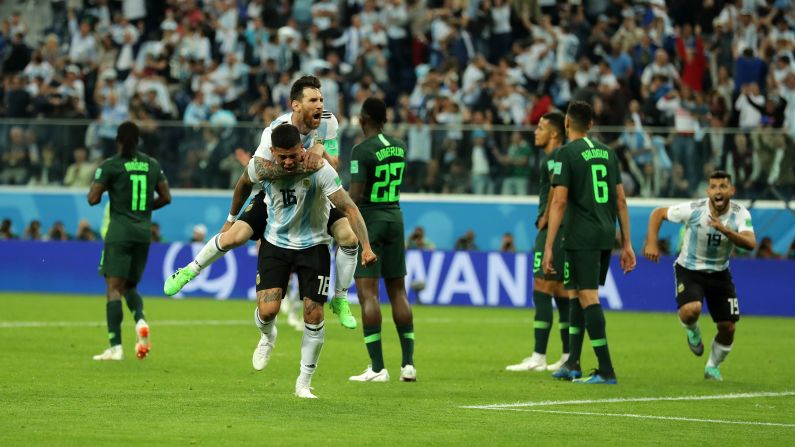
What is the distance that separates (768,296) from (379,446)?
56.7 ft

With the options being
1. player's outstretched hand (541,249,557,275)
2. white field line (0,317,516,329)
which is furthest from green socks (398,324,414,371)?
white field line (0,317,516,329)

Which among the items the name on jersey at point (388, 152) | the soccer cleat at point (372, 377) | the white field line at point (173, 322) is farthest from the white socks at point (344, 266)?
the white field line at point (173, 322)

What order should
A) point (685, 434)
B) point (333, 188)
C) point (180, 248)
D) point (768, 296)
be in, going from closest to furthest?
point (685, 434) → point (333, 188) → point (768, 296) → point (180, 248)

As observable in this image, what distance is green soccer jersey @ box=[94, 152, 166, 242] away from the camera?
15234mm

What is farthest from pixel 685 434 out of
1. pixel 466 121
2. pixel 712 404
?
pixel 466 121

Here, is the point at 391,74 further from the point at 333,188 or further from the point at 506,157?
the point at 333,188

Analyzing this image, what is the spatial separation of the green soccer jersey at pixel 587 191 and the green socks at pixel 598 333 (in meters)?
0.59

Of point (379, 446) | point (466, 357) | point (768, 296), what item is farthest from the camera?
point (768, 296)

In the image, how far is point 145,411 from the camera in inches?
409

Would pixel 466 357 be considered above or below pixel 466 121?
below

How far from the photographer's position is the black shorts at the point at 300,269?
1091 cm

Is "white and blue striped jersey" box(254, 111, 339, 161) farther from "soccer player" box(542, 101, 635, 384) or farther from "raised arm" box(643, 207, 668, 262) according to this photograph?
"raised arm" box(643, 207, 668, 262)

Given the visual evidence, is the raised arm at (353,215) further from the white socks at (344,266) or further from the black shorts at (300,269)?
the black shorts at (300,269)

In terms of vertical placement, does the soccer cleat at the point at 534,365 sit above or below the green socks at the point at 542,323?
below
